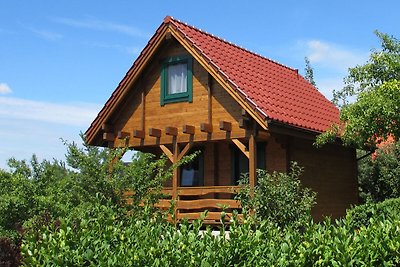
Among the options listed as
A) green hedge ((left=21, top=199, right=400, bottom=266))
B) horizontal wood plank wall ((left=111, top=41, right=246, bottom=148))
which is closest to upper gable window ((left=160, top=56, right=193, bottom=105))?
horizontal wood plank wall ((left=111, top=41, right=246, bottom=148))

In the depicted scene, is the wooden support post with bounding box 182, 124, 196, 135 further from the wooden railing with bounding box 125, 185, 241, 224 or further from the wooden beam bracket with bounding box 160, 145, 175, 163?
the wooden railing with bounding box 125, 185, 241, 224

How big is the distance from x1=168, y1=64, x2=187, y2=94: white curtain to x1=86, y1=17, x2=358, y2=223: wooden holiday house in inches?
1.3

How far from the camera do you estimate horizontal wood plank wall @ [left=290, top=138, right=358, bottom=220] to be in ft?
55.8

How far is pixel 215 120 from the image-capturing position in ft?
53.5

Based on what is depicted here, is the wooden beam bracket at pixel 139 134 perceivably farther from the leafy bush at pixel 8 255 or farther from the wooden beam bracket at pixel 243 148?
the leafy bush at pixel 8 255

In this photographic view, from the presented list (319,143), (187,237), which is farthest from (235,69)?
(187,237)

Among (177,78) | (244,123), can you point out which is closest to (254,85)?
(244,123)

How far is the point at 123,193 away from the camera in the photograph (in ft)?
33.7

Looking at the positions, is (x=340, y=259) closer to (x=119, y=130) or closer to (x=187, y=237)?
(x=187, y=237)

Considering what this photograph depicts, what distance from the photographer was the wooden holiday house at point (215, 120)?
15.6 m

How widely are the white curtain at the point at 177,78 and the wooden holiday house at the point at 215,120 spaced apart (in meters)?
0.03

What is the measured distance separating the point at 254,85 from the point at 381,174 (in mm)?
6457

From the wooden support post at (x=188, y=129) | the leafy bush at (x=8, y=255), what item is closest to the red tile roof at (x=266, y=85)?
the wooden support post at (x=188, y=129)

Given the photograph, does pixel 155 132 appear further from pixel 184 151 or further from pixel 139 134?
pixel 184 151
